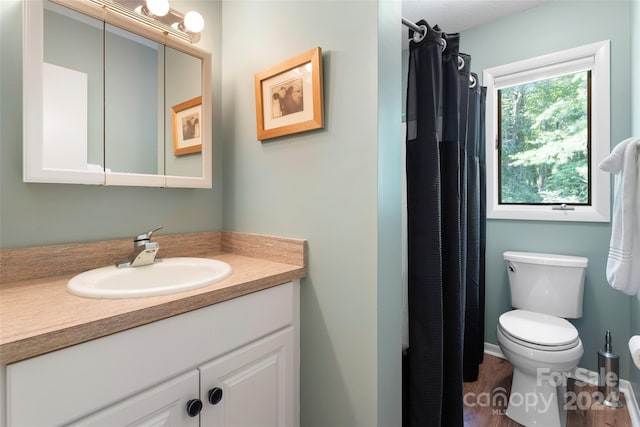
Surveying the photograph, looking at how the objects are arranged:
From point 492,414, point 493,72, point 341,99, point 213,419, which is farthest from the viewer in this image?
point 493,72

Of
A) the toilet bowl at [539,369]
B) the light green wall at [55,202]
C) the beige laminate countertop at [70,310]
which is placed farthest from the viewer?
the toilet bowl at [539,369]

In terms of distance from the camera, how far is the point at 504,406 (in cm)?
167

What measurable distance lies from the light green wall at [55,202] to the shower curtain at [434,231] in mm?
1021

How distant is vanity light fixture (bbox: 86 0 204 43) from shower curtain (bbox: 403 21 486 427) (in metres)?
0.95

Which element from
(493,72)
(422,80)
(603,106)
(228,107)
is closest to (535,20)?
(493,72)

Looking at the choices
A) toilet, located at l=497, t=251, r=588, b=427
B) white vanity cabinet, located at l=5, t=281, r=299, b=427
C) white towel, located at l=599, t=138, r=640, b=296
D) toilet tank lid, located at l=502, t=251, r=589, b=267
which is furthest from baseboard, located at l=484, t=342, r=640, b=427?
white vanity cabinet, located at l=5, t=281, r=299, b=427

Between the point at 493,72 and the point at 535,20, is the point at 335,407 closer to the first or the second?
the point at 493,72

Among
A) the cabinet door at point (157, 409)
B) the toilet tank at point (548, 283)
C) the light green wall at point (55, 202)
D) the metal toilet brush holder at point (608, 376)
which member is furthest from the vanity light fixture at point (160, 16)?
the metal toilet brush holder at point (608, 376)

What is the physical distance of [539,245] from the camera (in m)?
2.05

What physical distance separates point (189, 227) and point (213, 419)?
32.4 inches

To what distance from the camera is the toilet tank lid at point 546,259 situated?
5.90 ft

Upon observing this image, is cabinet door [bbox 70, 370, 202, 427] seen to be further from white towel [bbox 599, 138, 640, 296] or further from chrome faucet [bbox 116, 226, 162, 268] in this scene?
white towel [bbox 599, 138, 640, 296]

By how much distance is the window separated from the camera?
73.1 inches

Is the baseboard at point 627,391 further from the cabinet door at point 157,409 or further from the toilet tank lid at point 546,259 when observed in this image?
the cabinet door at point 157,409
